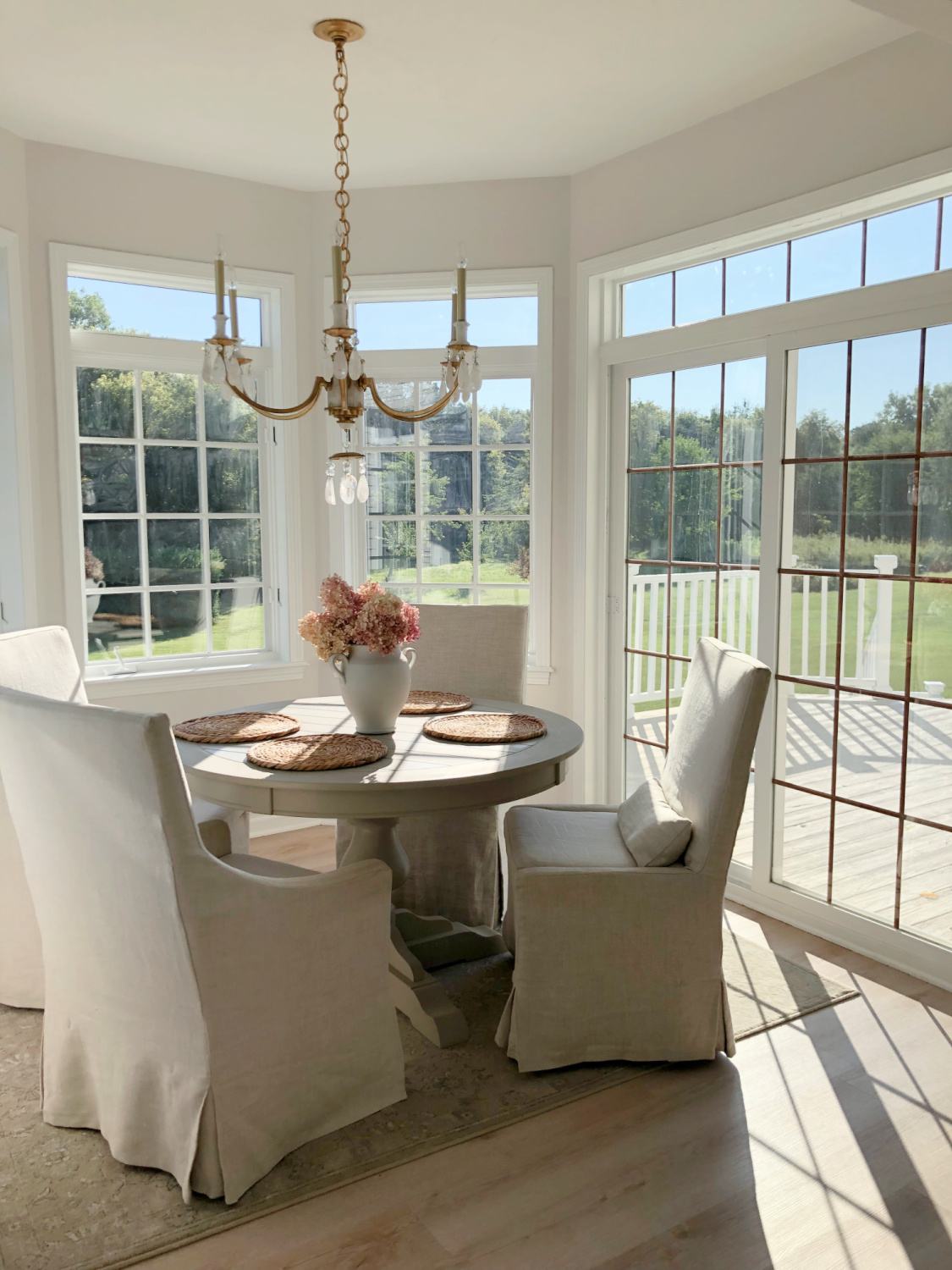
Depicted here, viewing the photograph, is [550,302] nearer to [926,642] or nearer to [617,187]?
[617,187]

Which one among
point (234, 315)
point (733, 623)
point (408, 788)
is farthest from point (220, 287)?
point (733, 623)

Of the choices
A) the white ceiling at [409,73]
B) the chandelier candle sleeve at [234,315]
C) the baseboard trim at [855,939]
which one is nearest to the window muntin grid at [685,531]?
the baseboard trim at [855,939]

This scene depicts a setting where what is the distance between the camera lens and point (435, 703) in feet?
10.6

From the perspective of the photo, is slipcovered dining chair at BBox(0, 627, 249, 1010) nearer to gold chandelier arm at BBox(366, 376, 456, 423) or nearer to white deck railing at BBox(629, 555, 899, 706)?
gold chandelier arm at BBox(366, 376, 456, 423)

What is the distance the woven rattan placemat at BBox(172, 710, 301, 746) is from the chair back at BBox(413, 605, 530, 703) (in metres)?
0.76

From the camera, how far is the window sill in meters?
4.12

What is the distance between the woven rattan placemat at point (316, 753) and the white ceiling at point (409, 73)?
201cm

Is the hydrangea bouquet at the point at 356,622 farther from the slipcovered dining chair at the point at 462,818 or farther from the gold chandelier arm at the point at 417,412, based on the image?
the slipcovered dining chair at the point at 462,818

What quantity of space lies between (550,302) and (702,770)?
250 centimetres

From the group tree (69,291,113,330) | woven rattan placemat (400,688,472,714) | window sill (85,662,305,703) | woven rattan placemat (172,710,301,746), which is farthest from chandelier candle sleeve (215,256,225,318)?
window sill (85,662,305,703)

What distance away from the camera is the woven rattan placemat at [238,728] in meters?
2.72

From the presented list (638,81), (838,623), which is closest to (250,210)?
(638,81)

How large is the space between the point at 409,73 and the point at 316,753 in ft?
7.25

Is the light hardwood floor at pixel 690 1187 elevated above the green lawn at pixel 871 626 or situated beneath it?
situated beneath
